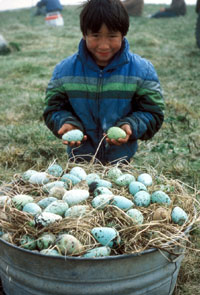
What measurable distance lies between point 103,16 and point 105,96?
0.50 meters

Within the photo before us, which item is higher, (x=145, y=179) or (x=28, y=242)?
(x=28, y=242)

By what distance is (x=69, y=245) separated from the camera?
133cm

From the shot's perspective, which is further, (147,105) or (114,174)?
(147,105)

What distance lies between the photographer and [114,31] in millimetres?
2031

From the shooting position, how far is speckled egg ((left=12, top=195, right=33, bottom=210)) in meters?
1.57

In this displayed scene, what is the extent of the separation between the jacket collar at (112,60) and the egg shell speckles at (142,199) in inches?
35.9

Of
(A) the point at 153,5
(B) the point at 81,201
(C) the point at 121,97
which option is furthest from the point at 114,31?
(A) the point at 153,5

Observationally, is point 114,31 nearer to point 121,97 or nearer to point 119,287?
point 121,97

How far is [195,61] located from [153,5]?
40.6 feet

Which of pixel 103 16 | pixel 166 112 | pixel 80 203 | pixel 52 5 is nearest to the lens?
pixel 80 203

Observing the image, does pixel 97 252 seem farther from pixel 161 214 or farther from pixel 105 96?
pixel 105 96

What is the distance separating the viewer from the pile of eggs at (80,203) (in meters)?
1.36

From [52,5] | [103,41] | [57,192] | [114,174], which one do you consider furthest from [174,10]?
[57,192]

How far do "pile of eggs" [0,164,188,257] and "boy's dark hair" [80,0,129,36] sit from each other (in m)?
0.75
